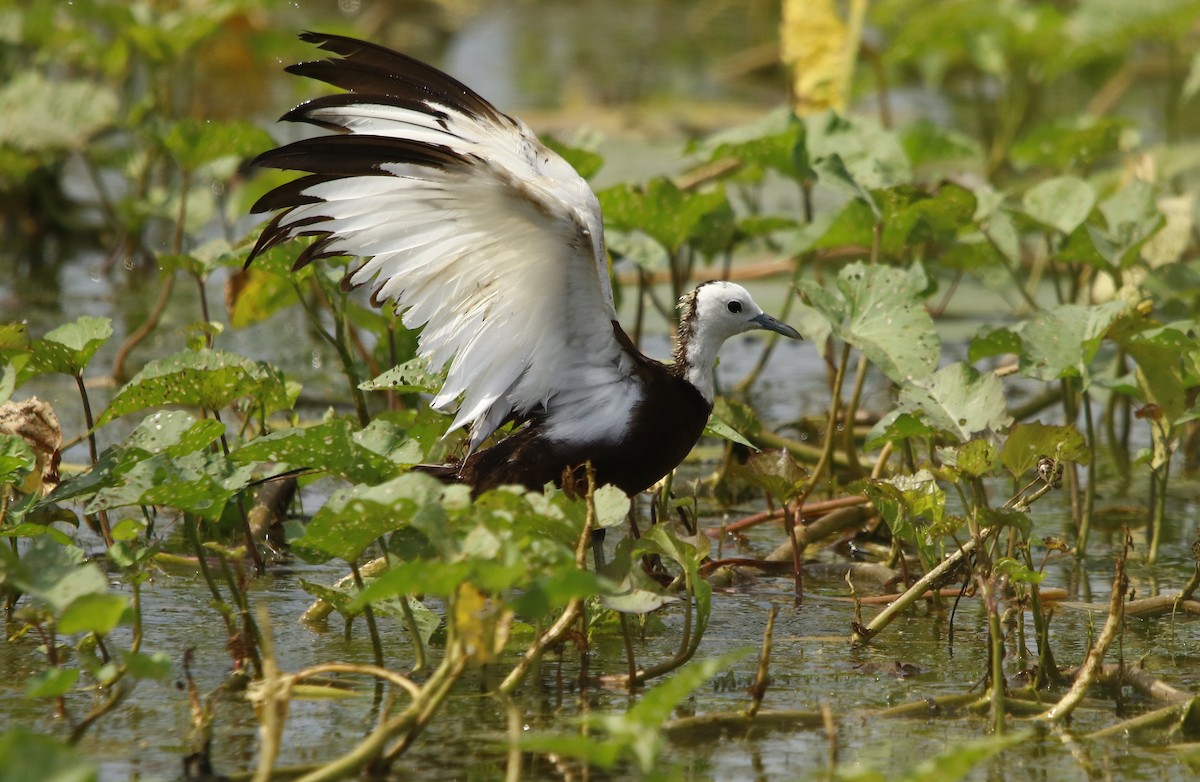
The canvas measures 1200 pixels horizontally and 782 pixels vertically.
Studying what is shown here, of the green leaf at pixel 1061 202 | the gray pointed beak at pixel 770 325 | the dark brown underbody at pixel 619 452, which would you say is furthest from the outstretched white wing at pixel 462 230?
the green leaf at pixel 1061 202

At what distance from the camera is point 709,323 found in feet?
13.6

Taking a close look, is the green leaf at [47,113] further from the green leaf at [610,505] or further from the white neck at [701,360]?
the green leaf at [610,505]

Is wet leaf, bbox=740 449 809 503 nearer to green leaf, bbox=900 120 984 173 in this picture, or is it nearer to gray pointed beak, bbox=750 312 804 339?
gray pointed beak, bbox=750 312 804 339

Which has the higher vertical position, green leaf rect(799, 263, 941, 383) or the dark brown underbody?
green leaf rect(799, 263, 941, 383)

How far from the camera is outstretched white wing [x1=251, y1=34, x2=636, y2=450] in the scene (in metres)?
3.46

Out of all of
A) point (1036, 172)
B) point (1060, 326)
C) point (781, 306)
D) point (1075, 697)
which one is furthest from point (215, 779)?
point (1036, 172)

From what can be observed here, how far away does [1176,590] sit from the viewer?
4.07 meters

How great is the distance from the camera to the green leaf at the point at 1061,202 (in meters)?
4.80

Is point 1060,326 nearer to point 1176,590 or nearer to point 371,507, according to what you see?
point 1176,590

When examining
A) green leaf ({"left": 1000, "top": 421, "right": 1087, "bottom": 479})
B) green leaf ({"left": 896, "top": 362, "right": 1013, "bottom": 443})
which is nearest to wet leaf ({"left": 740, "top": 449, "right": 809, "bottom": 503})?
green leaf ({"left": 896, "top": 362, "right": 1013, "bottom": 443})

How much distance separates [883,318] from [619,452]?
0.74 m

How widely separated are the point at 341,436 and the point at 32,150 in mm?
4359

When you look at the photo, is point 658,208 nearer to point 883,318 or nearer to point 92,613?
point 883,318

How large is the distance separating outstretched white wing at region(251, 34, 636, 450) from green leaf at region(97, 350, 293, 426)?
0.87 ft
